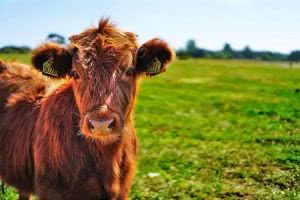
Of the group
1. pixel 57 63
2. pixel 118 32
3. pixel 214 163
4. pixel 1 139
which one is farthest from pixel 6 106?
pixel 214 163

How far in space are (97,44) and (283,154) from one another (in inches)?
249

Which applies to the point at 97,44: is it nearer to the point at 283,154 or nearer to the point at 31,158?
the point at 31,158

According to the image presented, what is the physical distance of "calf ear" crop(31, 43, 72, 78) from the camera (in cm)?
545

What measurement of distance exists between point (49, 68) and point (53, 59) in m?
0.12

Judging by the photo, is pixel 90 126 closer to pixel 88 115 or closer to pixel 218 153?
pixel 88 115

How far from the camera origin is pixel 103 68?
5016 millimetres

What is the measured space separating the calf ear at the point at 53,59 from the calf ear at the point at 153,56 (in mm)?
730

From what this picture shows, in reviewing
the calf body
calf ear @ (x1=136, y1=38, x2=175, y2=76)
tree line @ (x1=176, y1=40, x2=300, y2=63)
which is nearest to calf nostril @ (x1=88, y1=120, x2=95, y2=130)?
the calf body

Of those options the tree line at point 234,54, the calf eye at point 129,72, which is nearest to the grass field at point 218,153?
the calf eye at point 129,72

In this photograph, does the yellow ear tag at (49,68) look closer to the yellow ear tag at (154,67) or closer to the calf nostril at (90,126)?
the yellow ear tag at (154,67)

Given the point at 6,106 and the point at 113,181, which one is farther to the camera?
the point at 6,106

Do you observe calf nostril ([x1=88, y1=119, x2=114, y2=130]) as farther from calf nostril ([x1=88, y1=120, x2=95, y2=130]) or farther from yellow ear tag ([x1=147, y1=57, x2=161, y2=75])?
yellow ear tag ([x1=147, y1=57, x2=161, y2=75])

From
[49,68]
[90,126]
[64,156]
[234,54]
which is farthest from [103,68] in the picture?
[234,54]

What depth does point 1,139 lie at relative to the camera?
654cm
